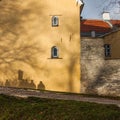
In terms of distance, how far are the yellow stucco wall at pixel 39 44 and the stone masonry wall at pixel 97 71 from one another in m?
0.73

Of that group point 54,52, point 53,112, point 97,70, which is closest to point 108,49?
point 97,70

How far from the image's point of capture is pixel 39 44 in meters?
28.4

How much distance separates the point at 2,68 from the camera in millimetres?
28109

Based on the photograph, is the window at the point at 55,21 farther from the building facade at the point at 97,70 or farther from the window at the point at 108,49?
the window at the point at 108,49

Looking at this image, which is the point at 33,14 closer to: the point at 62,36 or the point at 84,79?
the point at 62,36

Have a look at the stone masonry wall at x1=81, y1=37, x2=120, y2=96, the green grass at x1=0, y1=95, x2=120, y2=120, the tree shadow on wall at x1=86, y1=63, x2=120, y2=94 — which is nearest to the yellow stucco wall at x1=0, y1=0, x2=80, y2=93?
the stone masonry wall at x1=81, y1=37, x2=120, y2=96

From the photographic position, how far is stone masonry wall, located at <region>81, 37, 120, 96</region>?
2798 cm

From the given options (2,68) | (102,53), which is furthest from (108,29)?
(2,68)

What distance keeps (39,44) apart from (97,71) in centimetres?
525

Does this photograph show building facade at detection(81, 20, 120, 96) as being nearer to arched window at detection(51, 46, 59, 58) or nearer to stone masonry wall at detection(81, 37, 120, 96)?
stone masonry wall at detection(81, 37, 120, 96)

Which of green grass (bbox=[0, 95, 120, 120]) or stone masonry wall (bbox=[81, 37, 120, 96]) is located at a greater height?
stone masonry wall (bbox=[81, 37, 120, 96])

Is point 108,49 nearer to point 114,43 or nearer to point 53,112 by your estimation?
point 114,43

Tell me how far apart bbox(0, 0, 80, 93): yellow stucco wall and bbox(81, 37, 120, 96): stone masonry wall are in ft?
2.41

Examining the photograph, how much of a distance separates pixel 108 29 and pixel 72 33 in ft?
39.9
